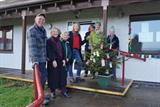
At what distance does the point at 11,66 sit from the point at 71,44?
6195 mm

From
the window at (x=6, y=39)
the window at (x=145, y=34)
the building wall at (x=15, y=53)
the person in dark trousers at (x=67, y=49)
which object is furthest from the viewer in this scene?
the window at (x=6, y=39)

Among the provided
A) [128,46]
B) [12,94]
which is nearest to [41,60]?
[12,94]

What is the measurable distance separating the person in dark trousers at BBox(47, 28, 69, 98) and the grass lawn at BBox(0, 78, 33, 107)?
0.70 meters

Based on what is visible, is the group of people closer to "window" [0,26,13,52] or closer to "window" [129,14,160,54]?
"window" [129,14,160,54]

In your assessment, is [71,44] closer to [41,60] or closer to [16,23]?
[41,60]

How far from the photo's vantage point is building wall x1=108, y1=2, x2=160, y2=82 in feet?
24.1

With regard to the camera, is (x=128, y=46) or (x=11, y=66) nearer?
(x=128, y=46)

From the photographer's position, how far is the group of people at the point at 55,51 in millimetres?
4648

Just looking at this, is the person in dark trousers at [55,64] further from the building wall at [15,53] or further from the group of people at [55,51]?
the building wall at [15,53]

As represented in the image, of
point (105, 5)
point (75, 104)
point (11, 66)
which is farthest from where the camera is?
point (11, 66)

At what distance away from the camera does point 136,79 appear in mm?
7684

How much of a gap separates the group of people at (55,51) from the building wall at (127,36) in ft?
3.24

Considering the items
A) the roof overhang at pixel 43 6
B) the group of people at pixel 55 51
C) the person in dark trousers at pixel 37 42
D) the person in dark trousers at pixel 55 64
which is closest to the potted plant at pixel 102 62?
the group of people at pixel 55 51

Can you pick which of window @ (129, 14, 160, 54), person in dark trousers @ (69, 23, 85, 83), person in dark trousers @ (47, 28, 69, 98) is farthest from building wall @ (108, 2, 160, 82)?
person in dark trousers @ (47, 28, 69, 98)
